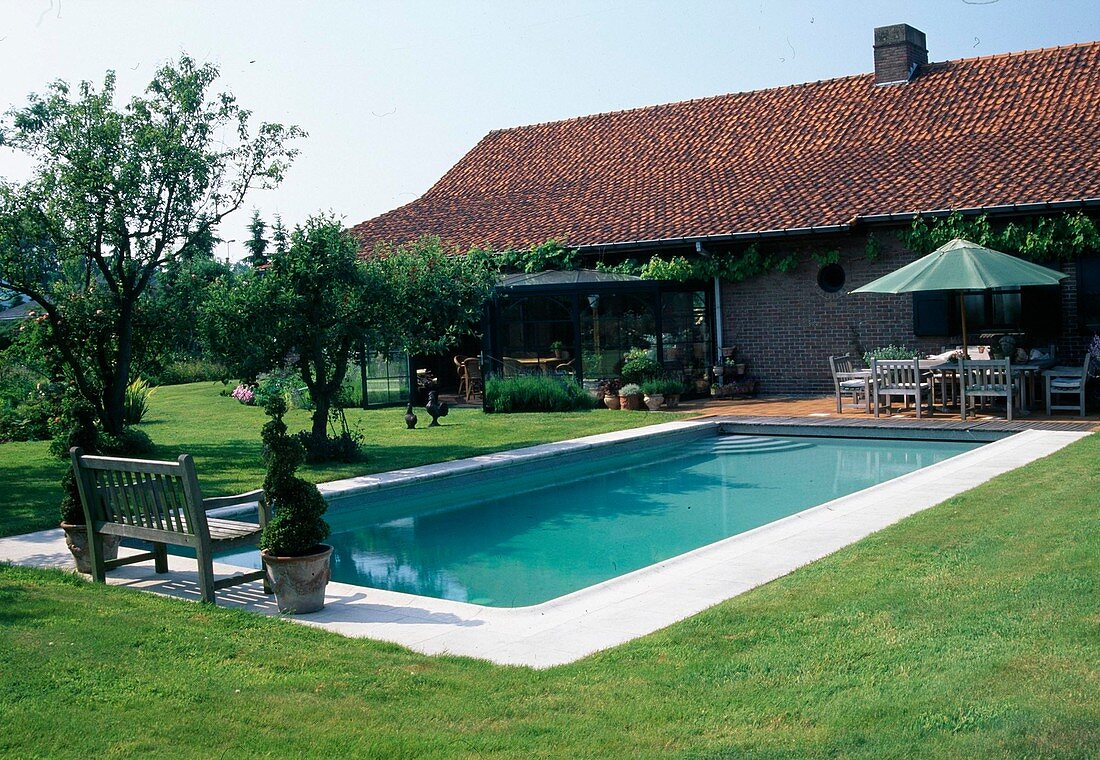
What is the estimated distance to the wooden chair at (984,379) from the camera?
14.0m

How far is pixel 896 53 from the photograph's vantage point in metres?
21.7

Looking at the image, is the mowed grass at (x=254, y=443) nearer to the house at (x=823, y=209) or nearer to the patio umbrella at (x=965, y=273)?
the house at (x=823, y=209)

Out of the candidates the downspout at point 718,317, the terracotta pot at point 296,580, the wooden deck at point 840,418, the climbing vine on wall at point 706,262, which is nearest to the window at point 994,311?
the climbing vine on wall at point 706,262

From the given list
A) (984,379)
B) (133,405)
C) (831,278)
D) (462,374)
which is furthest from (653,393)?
(133,405)

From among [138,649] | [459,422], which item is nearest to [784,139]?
[459,422]

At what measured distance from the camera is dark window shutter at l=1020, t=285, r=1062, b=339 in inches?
648

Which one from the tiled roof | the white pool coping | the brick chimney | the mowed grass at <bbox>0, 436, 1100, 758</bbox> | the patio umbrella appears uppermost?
the brick chimney

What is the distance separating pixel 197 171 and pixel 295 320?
7.97 ft

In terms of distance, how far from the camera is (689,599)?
20.2 ft

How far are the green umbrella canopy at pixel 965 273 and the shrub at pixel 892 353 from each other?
62.4 inches

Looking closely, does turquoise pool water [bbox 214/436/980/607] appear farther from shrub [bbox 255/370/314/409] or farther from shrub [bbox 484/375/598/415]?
shrub [bbox 255/370/314/409]

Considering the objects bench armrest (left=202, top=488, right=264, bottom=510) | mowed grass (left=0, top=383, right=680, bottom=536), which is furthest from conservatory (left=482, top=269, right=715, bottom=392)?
bench armrest (left=202, top=488, right=264, bottom=510)

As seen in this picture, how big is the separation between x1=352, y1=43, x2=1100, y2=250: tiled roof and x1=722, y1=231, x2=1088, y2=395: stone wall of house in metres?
1.00

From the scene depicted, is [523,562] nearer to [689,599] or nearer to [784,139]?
[689,599]
